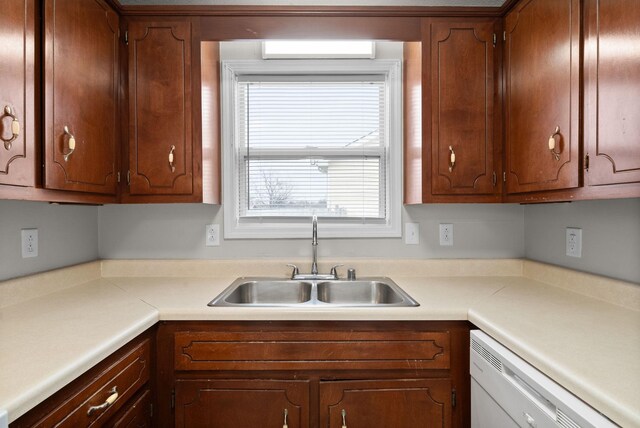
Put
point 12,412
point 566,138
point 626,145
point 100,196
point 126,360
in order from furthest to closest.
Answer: point 100,196 → point 566,138 → point 126,360 → point 626,145 → point 12,412

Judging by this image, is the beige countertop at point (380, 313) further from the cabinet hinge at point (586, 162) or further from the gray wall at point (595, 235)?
the cabinet hinge at point (586, 162)

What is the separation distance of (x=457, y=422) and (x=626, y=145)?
1.10 metres

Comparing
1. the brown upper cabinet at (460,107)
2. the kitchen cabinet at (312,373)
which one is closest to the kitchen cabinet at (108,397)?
the kitchen cabinet at (312,373)

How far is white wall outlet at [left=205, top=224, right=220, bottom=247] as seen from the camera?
A: 6.86ft

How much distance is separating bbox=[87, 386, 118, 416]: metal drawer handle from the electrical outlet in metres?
1.02

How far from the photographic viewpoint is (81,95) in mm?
1460

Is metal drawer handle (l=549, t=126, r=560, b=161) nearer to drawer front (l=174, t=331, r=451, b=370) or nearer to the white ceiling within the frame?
drawer front (l=174, t=331, r=451, b=370)

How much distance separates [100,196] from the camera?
1.62 m

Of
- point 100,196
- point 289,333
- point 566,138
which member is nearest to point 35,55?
point 100,196

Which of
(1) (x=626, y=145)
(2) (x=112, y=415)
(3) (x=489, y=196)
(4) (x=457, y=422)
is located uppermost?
(1) (x=626, y=145)

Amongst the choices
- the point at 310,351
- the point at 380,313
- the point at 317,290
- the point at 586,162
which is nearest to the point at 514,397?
the point at 380,313

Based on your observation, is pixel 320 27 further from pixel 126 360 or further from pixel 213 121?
pixel 126 360

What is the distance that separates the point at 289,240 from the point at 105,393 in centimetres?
117

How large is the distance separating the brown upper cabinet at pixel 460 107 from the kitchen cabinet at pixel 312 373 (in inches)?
27.7
